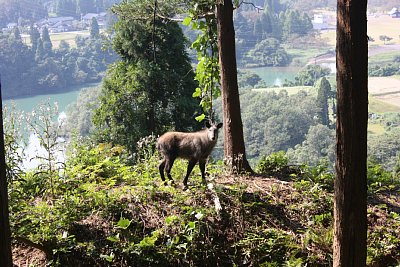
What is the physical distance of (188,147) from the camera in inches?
297

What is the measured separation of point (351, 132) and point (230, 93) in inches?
128

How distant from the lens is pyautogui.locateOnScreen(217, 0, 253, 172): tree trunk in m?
7.64

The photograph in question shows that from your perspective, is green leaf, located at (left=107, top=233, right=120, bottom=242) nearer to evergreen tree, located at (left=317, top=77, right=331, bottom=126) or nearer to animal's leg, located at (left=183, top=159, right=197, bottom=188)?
animal's leg, located at (left=183, top=159, right=197, bottom=188)

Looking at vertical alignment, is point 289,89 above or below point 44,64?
below

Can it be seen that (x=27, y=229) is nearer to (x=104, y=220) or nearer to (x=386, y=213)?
(x=104, y=220)

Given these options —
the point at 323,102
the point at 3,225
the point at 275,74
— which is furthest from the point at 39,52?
the point at 275,74

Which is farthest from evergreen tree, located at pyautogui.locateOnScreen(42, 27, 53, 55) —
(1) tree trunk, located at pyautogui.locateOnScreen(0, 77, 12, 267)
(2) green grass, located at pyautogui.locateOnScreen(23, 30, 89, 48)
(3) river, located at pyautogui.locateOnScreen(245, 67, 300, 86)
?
(1) tree trunk, located at pyautogui.locateOnScreen(0, 77, 12, 267)

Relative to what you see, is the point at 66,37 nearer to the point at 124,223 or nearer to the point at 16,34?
the point at 16,34

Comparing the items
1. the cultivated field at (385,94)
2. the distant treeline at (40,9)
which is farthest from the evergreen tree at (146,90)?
the cultivated field at (385,94)

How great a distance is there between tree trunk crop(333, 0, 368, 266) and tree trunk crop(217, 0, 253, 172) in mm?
2840

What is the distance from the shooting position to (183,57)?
16.0m

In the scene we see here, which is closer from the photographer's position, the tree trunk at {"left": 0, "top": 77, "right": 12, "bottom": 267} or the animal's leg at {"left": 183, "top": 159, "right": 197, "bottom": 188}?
the tree trunk at {"left": 0, "top": 77, "right": 12, "bottom": 267}

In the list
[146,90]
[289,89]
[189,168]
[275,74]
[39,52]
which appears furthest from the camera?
[275,74]

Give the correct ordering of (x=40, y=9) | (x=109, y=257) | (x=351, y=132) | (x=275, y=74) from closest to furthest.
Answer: (x=351, y=132), (x=109, y=257), (x=40, y=9), (x=275, y=74)
